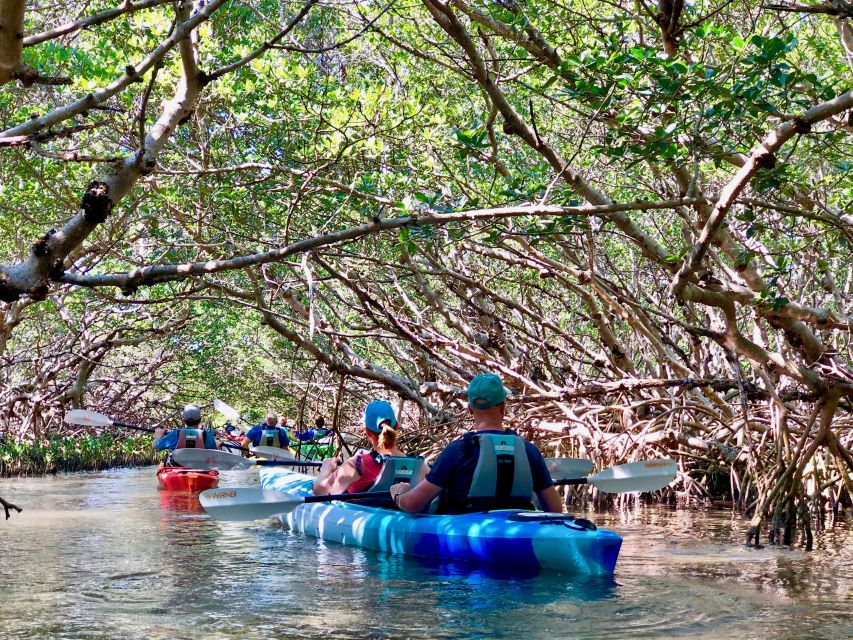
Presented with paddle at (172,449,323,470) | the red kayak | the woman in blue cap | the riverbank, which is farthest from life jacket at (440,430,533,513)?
the riverbank

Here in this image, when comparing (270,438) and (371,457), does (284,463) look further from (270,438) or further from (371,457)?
(270,438)

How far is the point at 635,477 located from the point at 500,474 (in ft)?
4.86

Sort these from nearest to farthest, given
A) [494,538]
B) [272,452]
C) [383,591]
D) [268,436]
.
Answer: [383,591] < [494,538] < [272,452] < [268,436]

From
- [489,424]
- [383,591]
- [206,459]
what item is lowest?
[383,591]

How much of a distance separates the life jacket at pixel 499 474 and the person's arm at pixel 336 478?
1.39 meters

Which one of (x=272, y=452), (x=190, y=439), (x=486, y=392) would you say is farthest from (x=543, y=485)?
(x=190, y=439)

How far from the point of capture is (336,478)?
6.84m

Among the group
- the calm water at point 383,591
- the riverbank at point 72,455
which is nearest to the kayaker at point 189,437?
the riverbank at point 72,455

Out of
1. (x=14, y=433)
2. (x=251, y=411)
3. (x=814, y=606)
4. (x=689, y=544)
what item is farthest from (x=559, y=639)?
(x=251, y=411)

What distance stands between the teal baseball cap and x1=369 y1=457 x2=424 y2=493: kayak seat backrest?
109 centimetres

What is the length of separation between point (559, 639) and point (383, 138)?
5228 millimetres

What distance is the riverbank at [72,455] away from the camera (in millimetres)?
14016

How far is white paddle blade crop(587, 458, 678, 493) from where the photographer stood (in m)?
6.39

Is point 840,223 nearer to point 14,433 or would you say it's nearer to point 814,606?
point 814,606
